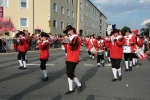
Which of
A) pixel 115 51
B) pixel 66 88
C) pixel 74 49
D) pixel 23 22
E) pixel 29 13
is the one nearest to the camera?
pixel 74 49

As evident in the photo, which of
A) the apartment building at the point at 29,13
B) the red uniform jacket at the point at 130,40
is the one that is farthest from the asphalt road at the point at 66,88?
the apartment building at the point at 29,13

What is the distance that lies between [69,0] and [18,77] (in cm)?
3763

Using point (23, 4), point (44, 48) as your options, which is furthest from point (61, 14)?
point (44, 48)

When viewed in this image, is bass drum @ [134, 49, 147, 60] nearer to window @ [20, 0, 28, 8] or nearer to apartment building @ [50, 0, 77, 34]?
apartment building @ [50, 0, 77, 34]

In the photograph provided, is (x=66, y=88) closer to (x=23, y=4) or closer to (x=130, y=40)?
(x=130, y=40)

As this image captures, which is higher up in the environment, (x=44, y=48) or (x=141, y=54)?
(x=44, y=48)

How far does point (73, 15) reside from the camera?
46.2 m

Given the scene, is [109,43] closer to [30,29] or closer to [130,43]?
[130,43]

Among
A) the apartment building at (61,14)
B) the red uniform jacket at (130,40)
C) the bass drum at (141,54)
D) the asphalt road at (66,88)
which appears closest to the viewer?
the asphalt road at (66,88)

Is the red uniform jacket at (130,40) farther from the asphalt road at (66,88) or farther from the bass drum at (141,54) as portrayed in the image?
the asphalt road at (66,88)

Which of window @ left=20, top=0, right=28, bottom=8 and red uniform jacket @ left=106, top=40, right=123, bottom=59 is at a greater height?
window @ left=20, top=0, right=28, bottom=8

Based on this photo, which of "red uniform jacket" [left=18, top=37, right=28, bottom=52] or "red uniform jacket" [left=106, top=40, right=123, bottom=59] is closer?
"red uniform jacket" [left=106, top=40, right=123, bottom=59]

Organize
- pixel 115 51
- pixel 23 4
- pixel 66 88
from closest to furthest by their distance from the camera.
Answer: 1. pixel 66 88
2. pixel 115 51
3. pixel 23 4

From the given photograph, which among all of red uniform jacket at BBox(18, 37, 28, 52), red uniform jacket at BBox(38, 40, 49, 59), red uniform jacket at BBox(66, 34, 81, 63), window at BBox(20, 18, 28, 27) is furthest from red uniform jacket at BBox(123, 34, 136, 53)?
window at BBox(20, 18, 28, 27)
